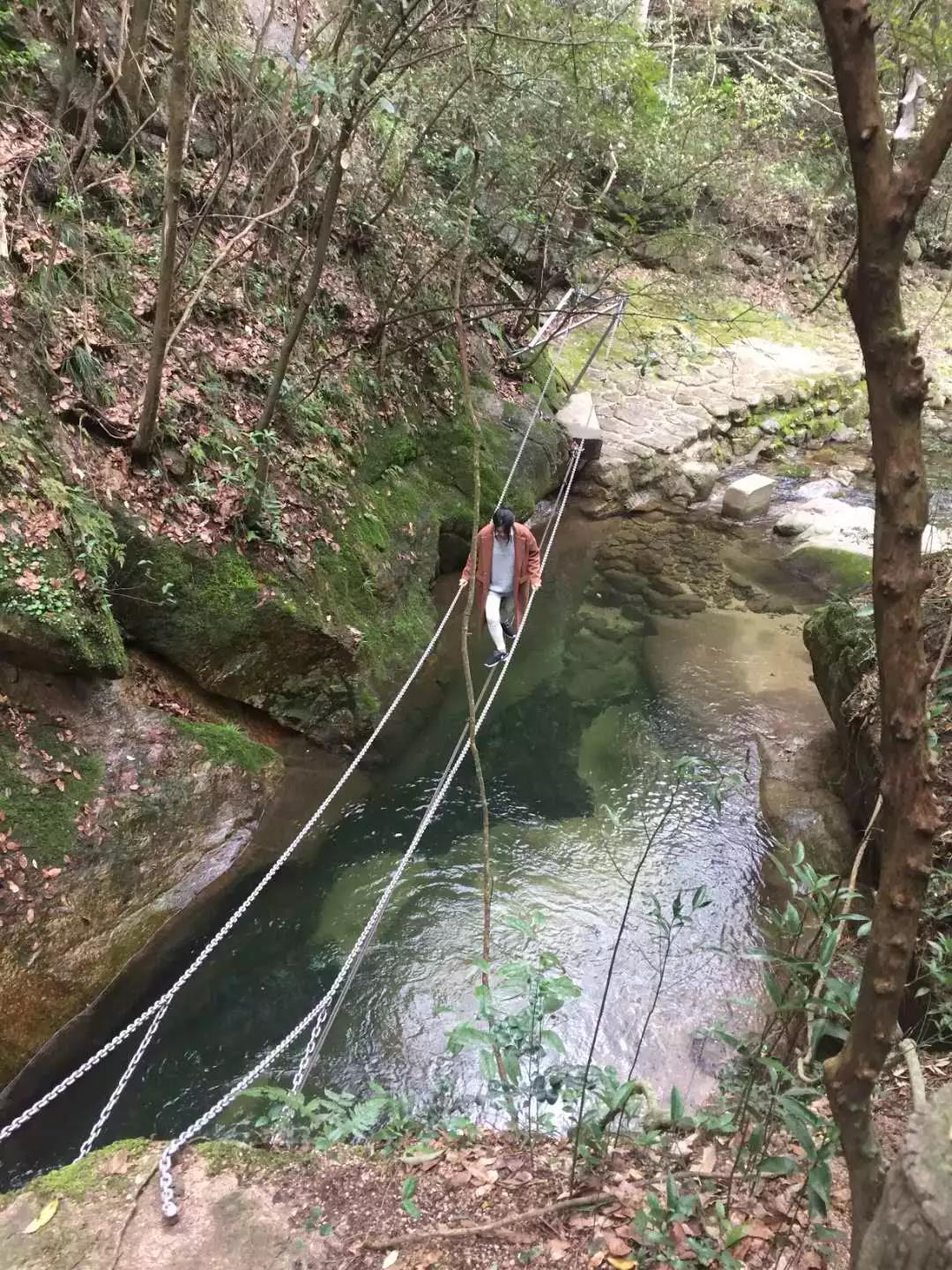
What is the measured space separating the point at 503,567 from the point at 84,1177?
4.74 m

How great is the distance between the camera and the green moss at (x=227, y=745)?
204 inches

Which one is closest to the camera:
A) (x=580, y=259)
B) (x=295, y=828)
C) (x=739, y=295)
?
(x=295, y=828)

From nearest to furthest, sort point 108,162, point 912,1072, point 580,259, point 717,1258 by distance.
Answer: point 912,1072 → point 717,1258 → point 108,162 → point 580,259

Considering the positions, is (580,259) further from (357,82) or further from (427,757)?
(427,757)

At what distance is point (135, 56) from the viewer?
6000 mm

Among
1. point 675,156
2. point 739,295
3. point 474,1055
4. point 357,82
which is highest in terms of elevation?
point 739,295

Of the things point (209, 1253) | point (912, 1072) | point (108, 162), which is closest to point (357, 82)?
point (108, 162)

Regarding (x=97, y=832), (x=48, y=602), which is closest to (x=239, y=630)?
(x=48, y=602)

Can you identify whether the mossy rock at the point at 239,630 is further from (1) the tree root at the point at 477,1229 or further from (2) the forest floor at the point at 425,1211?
(1) the tree root at the point at 477,1229

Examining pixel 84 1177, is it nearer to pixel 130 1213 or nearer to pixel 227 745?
pixel 130 1213

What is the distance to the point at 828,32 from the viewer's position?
3.64 feet

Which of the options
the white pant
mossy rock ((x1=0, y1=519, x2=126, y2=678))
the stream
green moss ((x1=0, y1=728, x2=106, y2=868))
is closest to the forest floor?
the stream

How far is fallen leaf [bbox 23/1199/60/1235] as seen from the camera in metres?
2.54

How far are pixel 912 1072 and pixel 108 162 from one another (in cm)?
746
